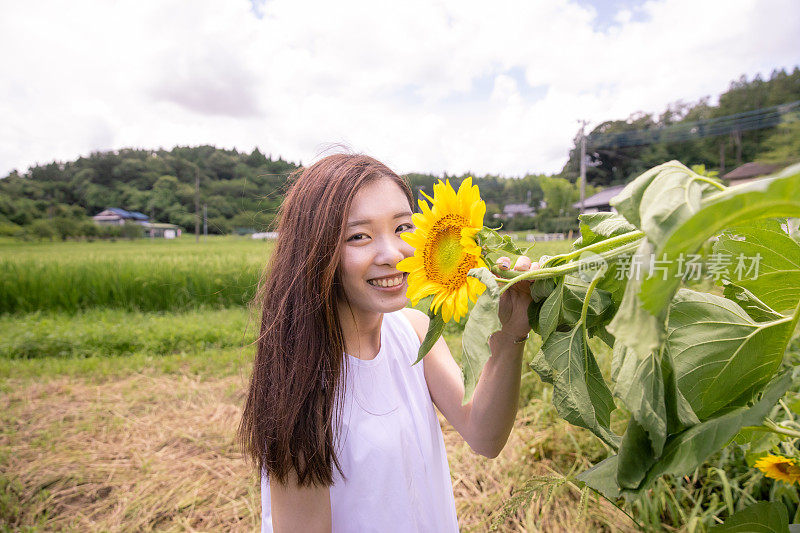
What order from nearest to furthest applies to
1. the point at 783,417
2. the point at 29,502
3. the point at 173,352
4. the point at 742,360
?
the point at 742,360, the point at 783,417, the point at 29,502, the point at 173,352

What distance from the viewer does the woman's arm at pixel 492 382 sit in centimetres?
62

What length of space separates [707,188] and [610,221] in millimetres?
138

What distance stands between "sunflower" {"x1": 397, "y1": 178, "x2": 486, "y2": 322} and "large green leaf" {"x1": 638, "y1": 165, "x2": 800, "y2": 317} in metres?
0.18

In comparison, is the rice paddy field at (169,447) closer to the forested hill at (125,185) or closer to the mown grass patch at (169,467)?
the mown grass patch at (169,467)

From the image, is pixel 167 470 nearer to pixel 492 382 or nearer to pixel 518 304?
pixel 492 382

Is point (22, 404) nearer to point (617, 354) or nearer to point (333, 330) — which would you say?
point (333, 330)

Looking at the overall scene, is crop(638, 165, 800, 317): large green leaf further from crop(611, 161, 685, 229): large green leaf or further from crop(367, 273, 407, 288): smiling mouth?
crop(367, 273, 407, 288): smiling mouth

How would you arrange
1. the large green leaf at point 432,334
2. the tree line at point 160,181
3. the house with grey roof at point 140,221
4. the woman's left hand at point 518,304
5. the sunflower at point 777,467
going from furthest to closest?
the house with grey roof at point 140,221 < the tree line at point 160,181 < the sunflower at point 777,467 < the woman's left hand at point 518,304 < the large green leaf at point 432,334

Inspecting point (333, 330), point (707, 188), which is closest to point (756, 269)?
point (707, 188)

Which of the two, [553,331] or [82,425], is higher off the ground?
[553,331]

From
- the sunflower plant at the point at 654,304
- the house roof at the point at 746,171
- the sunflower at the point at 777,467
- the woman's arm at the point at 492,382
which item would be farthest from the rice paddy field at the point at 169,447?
the house roof at the point at 746,171

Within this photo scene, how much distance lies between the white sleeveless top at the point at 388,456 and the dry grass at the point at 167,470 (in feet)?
1.77

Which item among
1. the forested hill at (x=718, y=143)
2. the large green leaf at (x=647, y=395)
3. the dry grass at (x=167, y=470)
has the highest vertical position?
the forested hill at (x=718, y=143)

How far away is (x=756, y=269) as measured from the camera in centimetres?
40
